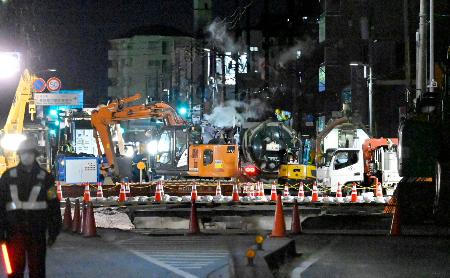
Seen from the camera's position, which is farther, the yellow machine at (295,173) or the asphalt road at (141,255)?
the yellow machine at (295,173)

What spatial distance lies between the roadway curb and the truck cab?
66.9ft

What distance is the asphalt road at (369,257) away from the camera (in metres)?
14.1

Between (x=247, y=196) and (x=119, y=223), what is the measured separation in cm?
792

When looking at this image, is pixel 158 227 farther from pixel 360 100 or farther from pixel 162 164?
pixel 360 100

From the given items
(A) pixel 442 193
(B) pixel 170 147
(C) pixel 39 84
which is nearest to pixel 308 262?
(A) pixel 442 193

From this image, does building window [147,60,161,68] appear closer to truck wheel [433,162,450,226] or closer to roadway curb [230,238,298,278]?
truck wheel [433,162,450,226]

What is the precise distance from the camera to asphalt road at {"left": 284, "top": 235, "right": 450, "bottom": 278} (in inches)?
556

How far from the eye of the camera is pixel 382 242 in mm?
18750

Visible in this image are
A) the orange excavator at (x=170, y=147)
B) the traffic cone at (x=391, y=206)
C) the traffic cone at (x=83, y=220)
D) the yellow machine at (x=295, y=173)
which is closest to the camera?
the traffic cone at (x=83, y=220)

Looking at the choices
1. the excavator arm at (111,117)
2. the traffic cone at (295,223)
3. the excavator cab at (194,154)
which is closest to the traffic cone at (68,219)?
the traffic cone at (295,223)

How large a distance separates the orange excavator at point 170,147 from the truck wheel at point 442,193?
22706 mm

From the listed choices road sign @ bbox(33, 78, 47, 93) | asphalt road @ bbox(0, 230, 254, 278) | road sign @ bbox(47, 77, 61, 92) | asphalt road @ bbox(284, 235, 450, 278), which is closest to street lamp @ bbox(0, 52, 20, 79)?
road sign @ bbox(47, 77, 61, 92)

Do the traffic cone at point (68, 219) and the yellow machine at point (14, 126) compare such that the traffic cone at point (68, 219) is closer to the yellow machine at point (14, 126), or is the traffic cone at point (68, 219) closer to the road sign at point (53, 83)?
the yellow machine at point (14, 126)

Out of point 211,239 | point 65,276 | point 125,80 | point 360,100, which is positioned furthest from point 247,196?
point 125,80
